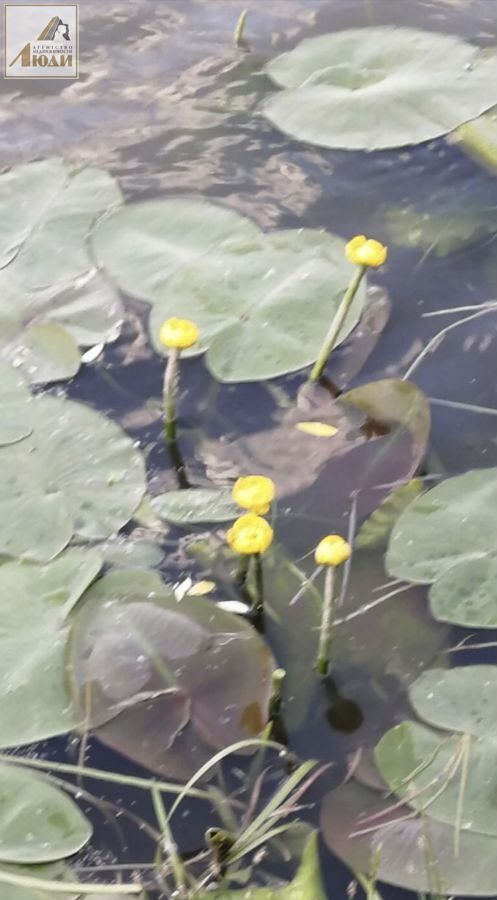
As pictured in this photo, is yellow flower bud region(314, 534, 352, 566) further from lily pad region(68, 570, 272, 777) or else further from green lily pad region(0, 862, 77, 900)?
green lily pad region(0, 862, 77, 900)

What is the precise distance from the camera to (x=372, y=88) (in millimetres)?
1527

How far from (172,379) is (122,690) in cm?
37

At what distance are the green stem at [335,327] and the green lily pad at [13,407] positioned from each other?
1.22 feet

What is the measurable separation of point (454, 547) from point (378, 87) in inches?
34.9

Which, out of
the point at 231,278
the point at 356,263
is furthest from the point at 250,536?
the point at 231,278

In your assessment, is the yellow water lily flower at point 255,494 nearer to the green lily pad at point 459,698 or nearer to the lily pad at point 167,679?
the lily pad at point 167,679

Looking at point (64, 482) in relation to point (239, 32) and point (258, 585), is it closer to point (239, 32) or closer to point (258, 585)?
point (258, 585)

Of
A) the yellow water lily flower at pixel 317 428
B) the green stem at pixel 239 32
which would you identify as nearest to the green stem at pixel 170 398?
the yellow water lily flower at pixel 317 428

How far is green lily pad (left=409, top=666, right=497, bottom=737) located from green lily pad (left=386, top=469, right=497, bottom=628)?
0.06 meters

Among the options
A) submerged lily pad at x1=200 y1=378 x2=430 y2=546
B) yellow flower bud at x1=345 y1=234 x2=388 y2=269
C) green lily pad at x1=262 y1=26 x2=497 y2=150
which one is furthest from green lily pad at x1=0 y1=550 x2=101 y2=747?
green lily pad at x1=262 y1=26 x2=497 y2=150

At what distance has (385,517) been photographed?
1077 millimetres

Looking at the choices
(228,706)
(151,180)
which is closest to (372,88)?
(151,180)

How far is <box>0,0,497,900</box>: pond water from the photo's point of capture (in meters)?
0.95

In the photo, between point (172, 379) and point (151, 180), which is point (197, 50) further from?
point (172, 379)
